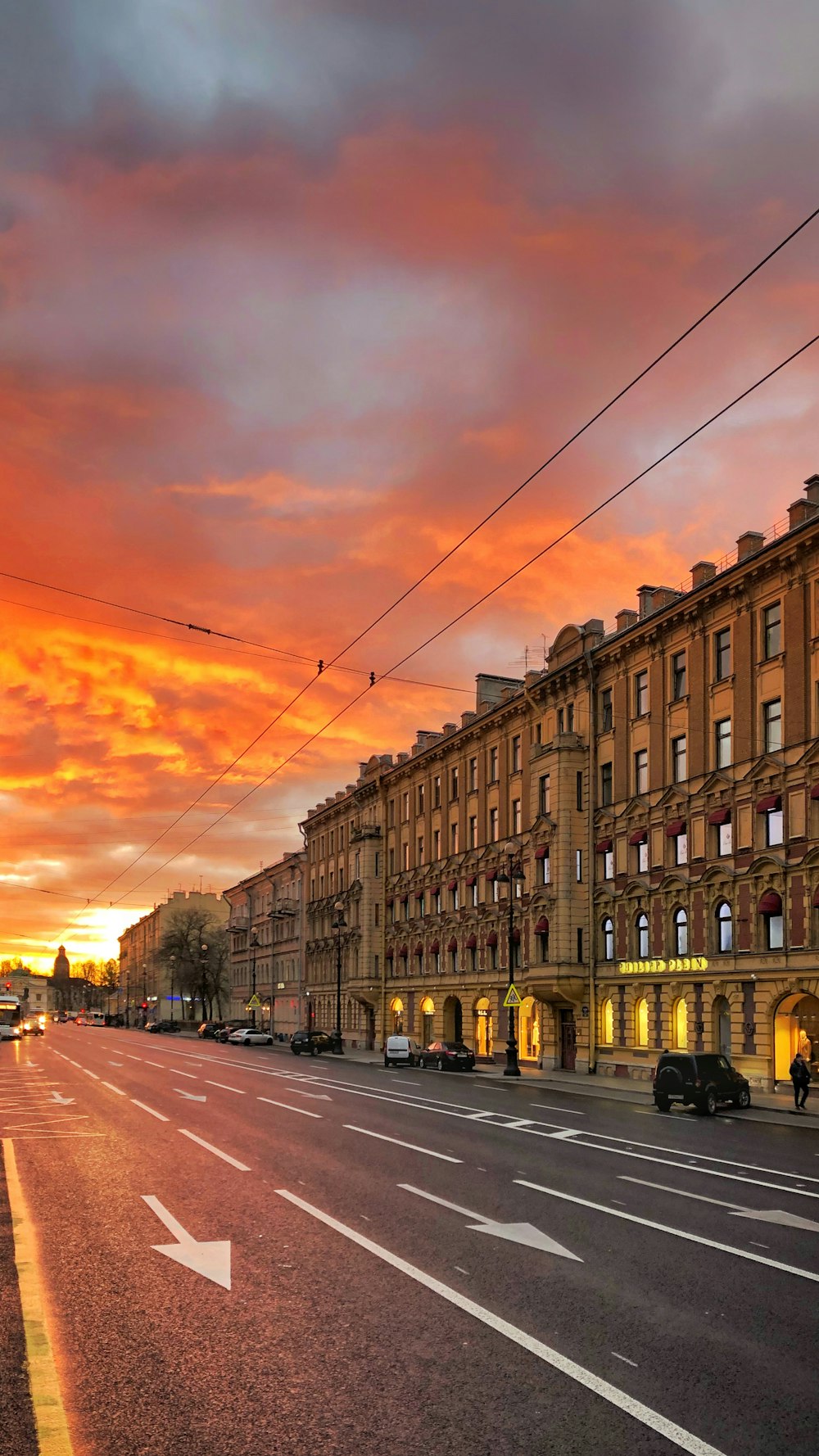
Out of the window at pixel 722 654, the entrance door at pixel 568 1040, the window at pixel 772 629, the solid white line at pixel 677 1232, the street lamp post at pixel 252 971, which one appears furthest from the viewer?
the street lamp post at pixel 252 971

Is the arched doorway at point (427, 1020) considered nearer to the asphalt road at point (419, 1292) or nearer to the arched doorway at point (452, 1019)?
the arched doorway at point (452, 1019)

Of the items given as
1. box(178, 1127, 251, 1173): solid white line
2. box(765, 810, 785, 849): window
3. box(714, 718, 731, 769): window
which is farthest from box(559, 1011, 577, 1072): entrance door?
box(178, 1127, 251, 1173): solid white line

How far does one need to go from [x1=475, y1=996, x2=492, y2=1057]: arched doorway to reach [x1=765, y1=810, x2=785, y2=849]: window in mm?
24162

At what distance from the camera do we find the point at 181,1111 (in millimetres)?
26094

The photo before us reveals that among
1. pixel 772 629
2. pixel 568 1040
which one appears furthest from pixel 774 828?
pixel 568 1040

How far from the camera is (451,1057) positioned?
51.2 metres

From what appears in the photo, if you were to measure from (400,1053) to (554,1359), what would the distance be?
48.2 metres

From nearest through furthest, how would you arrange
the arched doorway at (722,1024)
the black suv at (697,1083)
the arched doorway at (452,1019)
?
the black suv at (697,1083), the arched doorway at (722,1024), the arched doorway at (452,1019)

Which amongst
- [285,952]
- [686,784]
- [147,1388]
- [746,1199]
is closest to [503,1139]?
[746,1199]

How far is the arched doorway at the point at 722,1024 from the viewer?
125ft

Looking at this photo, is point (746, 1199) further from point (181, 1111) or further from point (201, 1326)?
point (181, 1111)

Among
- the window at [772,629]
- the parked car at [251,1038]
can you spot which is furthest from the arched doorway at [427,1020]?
the window at [772,629]

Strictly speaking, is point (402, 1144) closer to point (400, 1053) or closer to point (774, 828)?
point (774, 828)

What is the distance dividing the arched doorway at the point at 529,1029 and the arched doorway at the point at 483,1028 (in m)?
2.85
